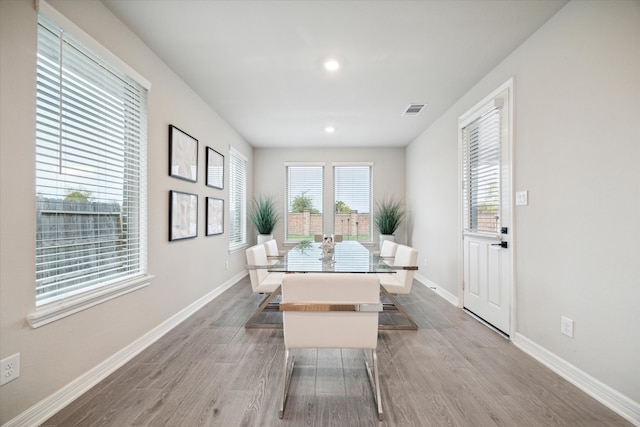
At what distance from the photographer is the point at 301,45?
8.32ft

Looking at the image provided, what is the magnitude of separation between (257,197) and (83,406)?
4.84m

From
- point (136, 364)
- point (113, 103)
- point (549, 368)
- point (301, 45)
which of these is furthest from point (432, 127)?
point (136, 364)

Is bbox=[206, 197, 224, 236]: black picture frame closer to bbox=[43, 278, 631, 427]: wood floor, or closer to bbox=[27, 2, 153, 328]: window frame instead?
bbox=[27, 2, 153, 328]: window frame

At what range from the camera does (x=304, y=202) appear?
6398mm

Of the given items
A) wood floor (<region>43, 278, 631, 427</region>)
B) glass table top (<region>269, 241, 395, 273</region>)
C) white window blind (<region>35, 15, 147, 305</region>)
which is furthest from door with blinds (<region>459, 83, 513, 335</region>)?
white window blind (<region>35, 15, 147, 305</region>)

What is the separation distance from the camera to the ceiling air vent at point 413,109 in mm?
3936

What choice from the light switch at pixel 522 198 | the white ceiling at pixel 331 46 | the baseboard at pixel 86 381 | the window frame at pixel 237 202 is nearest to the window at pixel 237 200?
the window frame at pixel 237 202

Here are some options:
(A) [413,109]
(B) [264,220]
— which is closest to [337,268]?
(A) [413,109]

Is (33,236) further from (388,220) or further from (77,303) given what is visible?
(388,220)

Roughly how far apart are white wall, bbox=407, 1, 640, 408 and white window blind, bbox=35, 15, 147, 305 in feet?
10.9

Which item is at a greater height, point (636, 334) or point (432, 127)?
point (432, 127)

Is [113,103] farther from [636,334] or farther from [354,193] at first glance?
[354,193]

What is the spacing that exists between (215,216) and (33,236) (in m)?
2.56

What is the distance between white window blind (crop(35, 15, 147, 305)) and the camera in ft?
5.60
